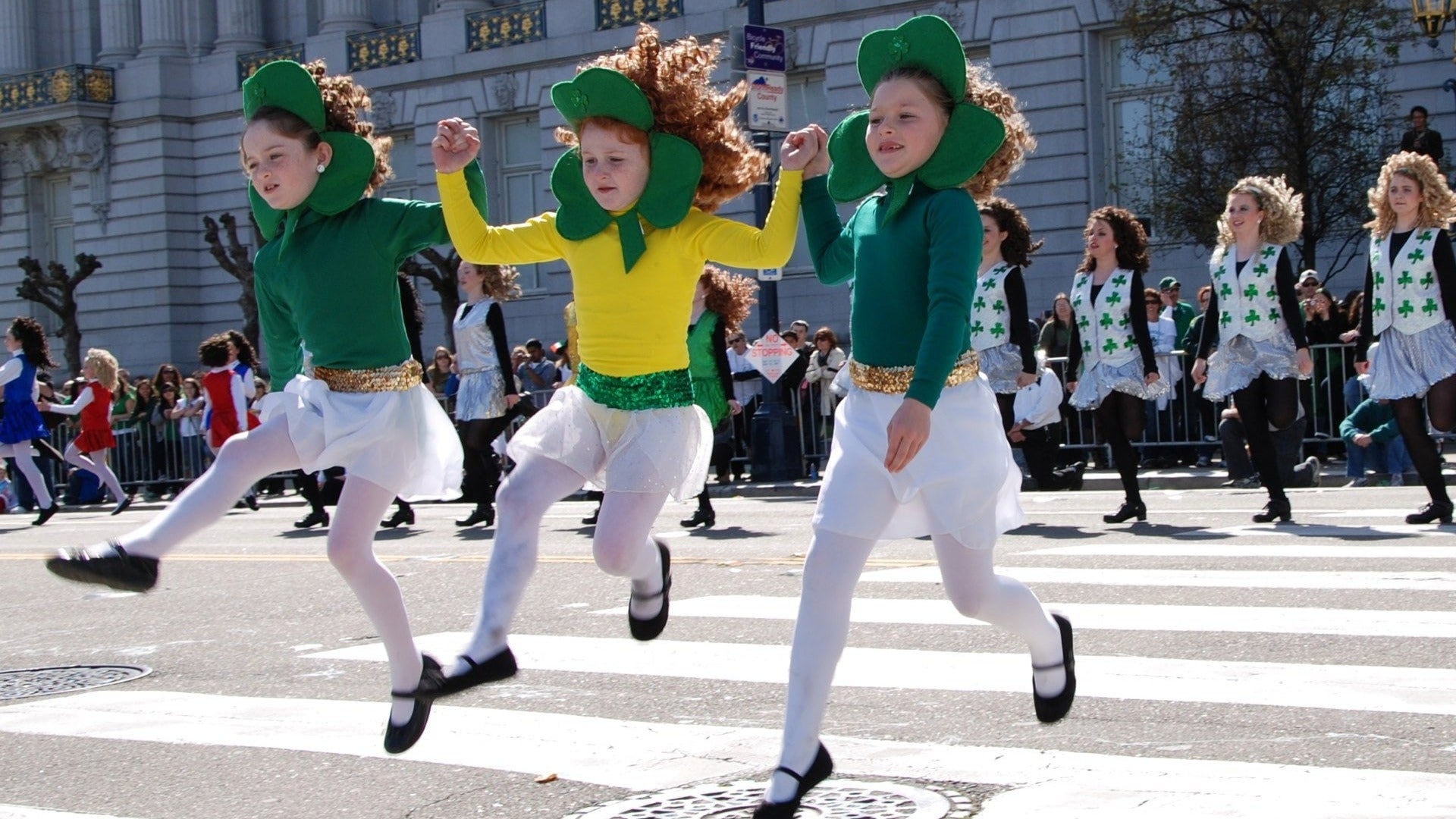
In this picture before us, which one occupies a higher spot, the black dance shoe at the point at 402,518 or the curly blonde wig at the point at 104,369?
the curly blonde wig at the point at 104,369

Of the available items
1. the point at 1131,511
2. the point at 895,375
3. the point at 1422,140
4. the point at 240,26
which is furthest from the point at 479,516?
the point at 240,26

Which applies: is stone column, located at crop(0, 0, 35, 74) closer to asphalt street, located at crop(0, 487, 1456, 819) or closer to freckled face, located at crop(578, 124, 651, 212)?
asphalt street, located at crop(0, 487, 1456, 819)

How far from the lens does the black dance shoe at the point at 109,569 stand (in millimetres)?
5215

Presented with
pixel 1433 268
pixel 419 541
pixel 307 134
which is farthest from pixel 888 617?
pixel 419 541

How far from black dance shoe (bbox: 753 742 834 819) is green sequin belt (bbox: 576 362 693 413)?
1.41 metres

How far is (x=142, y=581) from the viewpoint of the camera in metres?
5.26

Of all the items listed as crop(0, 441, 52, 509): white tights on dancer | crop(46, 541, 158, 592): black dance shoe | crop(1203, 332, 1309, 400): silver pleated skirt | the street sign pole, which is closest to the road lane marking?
crop(46, 541, 158, 592): black dance shoe

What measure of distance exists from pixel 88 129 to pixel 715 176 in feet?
130

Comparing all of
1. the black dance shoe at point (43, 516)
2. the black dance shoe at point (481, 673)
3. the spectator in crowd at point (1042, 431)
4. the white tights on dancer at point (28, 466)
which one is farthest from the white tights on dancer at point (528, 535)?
the black dance shoe at point (43, 516)

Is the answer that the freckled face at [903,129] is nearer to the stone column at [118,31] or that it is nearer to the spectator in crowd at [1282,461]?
the spectator in crowd at [1282,461]

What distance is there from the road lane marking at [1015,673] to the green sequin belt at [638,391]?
996 mm

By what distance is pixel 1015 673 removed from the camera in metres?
6.49

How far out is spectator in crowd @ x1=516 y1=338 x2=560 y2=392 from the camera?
65.4ft

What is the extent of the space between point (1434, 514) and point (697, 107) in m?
6.43
